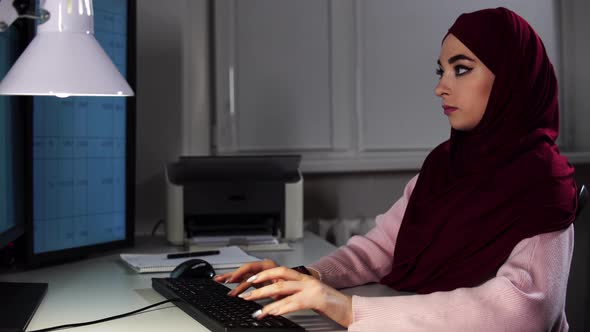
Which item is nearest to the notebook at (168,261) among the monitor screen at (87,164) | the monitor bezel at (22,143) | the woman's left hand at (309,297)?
the monitor screen at (87,164)

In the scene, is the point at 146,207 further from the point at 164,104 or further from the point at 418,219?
the point at 418,219

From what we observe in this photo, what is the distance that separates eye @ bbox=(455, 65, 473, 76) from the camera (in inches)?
54.9

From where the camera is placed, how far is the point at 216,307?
119cm

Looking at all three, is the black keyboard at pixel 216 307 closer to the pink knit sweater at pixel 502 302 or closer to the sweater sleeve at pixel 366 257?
the pink knit sweater at pixel 502 302

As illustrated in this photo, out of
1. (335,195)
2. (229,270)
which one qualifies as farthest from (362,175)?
(229,270)

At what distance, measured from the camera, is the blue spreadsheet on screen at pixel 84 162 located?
5.67 ft

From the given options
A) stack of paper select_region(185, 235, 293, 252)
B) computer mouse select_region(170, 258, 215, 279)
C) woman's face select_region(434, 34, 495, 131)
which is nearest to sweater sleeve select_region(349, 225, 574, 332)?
woman's face select_region(434, 34, 495, 131)

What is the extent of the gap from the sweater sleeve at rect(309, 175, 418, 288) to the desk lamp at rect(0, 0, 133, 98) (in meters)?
0.62

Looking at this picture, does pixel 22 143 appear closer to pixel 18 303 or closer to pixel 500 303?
pixel 18 303

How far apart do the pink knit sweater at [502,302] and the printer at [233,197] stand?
1.01 metres

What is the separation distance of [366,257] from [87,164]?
29.7 inches

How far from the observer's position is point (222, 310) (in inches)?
45.9

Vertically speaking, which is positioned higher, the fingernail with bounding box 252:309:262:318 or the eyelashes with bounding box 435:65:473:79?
the eyelashes with bounding box 435:65:473:79

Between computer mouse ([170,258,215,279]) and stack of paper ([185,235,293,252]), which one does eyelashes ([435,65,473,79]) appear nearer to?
computer mouse ([170,258,215,279])
